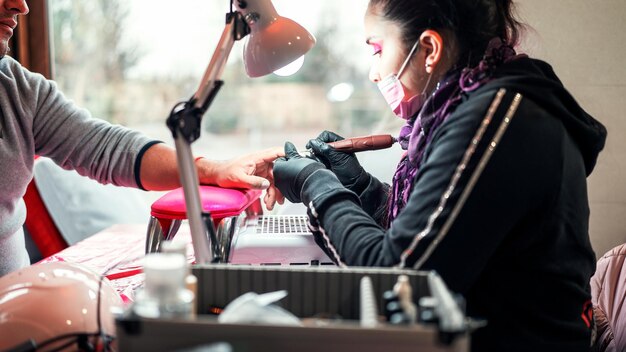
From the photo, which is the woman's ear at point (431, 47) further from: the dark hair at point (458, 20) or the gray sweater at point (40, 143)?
the gray sweater at point (40, 143)

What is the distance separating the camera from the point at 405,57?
1104 millimetres

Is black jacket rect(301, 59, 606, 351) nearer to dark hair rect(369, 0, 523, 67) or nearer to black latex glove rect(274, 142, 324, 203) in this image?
dark hair rect(369, 0, 523, 67)

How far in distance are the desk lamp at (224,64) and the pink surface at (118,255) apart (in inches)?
18.2

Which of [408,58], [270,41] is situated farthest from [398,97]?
[270,41]

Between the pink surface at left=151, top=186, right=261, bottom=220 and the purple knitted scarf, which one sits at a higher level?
the purple knitted scarf

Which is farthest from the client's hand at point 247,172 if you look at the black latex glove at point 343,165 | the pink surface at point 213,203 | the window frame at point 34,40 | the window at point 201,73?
the window frame at point 34,40

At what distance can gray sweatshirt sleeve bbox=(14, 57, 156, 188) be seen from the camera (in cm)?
153

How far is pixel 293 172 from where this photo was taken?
126 cm

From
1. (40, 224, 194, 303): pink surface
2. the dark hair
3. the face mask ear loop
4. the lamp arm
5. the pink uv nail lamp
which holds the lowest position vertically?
(40, 224, 194, 303): pink surface

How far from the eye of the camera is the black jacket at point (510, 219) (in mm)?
856

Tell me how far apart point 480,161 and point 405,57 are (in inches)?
13.0

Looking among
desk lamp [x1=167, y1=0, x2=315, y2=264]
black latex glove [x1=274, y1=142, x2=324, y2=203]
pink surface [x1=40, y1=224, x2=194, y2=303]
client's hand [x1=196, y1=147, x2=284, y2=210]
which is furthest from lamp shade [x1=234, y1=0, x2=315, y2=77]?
pink surface [x1=40, y1=224, x2=194, y2=303]

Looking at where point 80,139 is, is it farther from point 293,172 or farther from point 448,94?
point 448,94

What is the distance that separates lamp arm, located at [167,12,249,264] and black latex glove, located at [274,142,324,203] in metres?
0.37
